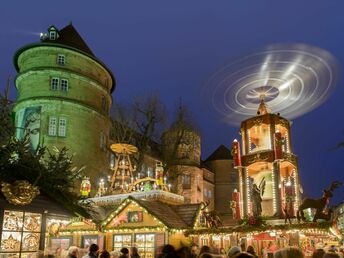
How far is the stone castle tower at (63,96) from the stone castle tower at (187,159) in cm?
823

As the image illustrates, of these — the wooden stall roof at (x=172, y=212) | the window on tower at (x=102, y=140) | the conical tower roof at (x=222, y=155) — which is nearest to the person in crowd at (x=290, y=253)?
the wooden stall roof at (x=172, y=212)

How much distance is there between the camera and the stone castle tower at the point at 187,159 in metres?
42.4

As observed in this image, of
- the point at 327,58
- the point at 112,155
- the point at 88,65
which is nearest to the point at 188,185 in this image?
the point at 112,155

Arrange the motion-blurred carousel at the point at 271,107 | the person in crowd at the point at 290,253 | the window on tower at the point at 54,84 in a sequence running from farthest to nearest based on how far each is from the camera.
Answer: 1. the window on tower at the point at 54,84
2. the motion-blurred carousel at the point at 271,107
3. the person in crowd at the point at 290,253

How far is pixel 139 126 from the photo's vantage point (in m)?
37.8

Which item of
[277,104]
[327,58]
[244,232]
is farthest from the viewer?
[277,104]

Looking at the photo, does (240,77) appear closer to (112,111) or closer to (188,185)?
(112,111)

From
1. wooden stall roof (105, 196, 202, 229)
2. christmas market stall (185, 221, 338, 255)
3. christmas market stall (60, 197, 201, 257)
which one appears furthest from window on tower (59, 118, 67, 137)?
christmas market stall (185, 221, 338, 255)

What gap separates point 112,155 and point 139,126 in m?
6.33

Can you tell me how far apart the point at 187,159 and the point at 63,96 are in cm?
2094

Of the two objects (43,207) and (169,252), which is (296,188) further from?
(169,252)

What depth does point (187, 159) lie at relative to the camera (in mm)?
51281

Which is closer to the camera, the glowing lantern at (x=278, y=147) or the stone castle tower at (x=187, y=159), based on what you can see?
the glowing lantern at (x=278, y=147)

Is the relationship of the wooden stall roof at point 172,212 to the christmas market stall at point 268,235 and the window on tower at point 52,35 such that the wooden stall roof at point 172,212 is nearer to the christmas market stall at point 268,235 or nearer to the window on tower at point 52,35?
the christmas market stall at point 268,235
